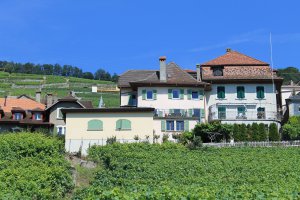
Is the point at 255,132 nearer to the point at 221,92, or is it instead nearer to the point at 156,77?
the point at 221,92

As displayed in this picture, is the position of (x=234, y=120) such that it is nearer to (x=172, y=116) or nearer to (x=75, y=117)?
(x=172, y=116)

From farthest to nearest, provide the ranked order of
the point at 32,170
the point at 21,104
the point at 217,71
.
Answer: the point at 21,104
the point at 217,71
the point at 32,170

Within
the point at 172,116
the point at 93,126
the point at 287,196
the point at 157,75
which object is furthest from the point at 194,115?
the point at 287,196

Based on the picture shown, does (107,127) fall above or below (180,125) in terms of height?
below

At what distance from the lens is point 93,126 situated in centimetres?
4741

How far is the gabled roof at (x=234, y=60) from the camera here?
191ft

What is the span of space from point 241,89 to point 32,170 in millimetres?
34624

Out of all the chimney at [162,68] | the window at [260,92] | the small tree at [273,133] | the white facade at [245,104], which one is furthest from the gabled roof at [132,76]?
the small tree at [273,133]

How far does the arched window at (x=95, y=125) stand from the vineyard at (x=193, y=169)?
632 centimetres

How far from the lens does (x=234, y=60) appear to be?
59.5m

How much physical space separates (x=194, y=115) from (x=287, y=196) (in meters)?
38.1

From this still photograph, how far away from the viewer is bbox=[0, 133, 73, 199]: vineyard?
70.4 ft

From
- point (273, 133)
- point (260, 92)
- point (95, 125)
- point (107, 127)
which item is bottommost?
point (273, 133)

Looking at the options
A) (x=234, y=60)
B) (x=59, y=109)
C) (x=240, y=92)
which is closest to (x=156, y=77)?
(x=240, y=92)
